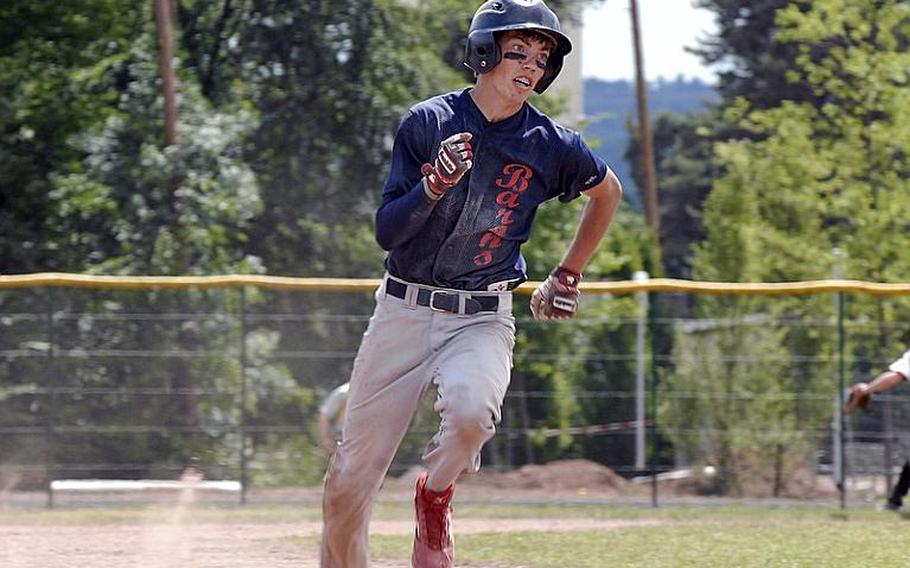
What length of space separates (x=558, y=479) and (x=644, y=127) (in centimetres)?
1532

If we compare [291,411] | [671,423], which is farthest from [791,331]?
[291,411]

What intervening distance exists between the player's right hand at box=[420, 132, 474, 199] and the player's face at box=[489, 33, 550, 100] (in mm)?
418

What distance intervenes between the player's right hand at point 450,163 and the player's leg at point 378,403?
2.02 feet

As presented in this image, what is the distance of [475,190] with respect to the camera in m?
5.65

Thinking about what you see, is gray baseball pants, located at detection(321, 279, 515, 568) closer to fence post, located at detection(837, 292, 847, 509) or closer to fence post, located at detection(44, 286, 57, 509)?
fence post, located at detection(44, 286, 57, 509)

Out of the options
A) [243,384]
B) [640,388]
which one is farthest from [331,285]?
[640,388]

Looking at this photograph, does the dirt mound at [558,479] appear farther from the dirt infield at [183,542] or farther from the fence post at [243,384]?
the fence post at [243,384]

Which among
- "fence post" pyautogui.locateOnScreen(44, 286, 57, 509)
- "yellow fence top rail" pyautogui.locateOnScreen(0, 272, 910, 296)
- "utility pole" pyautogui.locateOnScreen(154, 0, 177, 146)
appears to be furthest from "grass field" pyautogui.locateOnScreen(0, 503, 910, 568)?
"utility pole" pyautogui.locateOnScreen(154, 0, 177, 146)

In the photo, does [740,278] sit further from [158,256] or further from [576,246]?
[576,246]

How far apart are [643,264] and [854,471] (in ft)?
50.5

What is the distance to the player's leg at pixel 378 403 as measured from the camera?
5.77 metres

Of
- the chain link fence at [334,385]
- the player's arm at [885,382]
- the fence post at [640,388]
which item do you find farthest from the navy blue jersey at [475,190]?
the fence post at [640,388]

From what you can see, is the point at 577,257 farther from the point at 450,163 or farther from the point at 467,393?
the point at 450,163

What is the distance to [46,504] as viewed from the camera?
13039 mm
